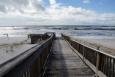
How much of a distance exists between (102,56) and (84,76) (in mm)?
1039

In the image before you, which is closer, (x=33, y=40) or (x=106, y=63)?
(x=106, y=63)

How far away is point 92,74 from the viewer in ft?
25.6

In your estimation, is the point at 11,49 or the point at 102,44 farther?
the point at 102,44

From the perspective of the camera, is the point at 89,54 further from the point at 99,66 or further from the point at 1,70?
the point at 1,70

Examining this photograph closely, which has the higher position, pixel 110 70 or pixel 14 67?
pixel 14 67

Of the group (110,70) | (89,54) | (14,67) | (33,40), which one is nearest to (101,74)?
(110,70)

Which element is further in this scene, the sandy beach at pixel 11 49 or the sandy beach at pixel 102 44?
the sandy beach at pixel 11 49

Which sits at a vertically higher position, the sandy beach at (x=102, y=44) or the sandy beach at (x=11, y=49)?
the sandy beach at (x=102, y=44)

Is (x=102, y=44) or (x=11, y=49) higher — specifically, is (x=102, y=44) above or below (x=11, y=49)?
above

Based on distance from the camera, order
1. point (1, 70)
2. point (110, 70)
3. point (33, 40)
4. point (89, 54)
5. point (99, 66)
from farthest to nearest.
Result: point (33, 40) < point (89, 54) < point (99, 66) < point (110, 70) < point (1, 70)

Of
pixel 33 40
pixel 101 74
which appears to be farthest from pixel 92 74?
pixel 33 40

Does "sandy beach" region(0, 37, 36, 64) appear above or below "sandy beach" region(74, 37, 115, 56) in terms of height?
below

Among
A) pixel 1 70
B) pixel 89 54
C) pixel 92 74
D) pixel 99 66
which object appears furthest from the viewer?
pixel 89 54

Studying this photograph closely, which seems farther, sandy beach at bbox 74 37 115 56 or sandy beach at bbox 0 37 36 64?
sandy beach at bbox 0 37 36 64
